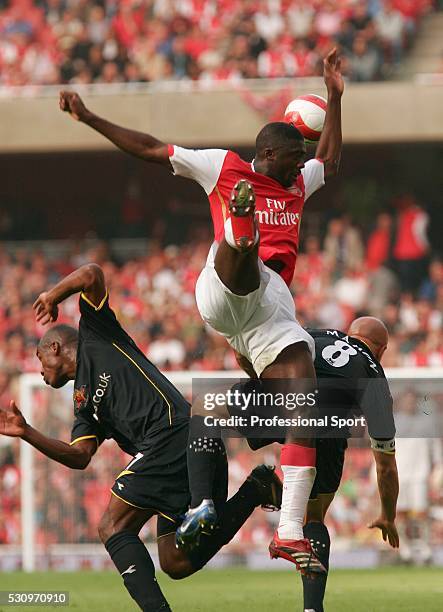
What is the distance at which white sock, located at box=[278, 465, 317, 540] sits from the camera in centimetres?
716

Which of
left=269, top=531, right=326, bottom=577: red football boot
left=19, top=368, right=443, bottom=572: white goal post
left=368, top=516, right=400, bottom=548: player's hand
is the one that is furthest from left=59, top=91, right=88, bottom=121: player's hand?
left=19, top=368, right=443, bottom=572: white goal post

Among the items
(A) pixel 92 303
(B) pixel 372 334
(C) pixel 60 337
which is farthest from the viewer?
(B) pixel 372 334

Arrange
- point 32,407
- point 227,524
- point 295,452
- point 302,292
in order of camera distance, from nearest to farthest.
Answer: point 295,452 < point 227,524 < point 32,407 < point 302,292

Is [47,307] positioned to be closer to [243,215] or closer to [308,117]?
[243,215]

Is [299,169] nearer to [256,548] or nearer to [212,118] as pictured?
[256,548]

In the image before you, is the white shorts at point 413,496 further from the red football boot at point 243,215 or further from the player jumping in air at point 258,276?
the red football boot at point 243,215

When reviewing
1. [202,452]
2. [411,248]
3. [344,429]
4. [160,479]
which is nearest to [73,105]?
[202,452]

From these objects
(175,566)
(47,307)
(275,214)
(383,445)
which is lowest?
(175,566)

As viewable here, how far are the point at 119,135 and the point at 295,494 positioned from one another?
6.90ft

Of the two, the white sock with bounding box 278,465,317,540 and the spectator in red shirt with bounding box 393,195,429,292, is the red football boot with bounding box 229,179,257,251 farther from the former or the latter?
the spectator in red shirt with bounding box 393,195,429,292

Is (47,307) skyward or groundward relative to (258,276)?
groundward

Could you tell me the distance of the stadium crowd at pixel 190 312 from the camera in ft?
48.4

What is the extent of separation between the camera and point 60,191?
24.4m

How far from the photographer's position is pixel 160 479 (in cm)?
779
